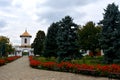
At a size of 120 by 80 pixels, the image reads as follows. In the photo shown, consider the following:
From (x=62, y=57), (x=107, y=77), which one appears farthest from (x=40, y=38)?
(x=107, y=77)

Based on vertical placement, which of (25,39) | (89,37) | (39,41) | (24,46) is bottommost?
(89,37)

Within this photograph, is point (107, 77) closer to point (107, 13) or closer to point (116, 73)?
point (116, 73)

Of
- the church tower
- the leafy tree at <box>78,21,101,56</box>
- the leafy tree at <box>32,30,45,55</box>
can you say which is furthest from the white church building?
the leafy tree at <box>78,21,101,56</box>

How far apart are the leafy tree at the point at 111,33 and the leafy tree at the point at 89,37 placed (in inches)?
934

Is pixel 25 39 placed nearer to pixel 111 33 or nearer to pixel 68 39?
pixel 68 39

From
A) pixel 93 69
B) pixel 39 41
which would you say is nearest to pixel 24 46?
pixel 39 41

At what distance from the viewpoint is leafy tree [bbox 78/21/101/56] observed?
52.6 metres

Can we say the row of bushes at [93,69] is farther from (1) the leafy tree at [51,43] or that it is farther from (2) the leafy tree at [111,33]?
(1) the leafy tree at [51,43]

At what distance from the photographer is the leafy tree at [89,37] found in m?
52.6

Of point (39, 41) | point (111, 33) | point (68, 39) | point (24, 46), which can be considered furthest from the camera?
point (24, 46)

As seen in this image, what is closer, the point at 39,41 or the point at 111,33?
the point at 111,33

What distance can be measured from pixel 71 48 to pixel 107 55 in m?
5.00

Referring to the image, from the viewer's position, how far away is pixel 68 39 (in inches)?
1209

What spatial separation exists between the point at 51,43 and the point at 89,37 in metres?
13.4
